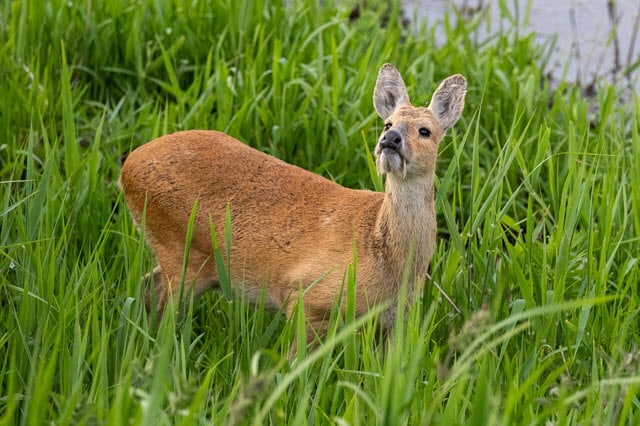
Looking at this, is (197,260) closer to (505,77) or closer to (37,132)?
(37,132)

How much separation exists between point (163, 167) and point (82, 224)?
0.42 metres

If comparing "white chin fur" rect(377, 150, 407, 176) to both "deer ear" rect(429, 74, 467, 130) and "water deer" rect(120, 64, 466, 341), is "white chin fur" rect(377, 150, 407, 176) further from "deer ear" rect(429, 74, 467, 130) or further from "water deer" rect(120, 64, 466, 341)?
"deer ear" rect(429, 74, 467, 130)

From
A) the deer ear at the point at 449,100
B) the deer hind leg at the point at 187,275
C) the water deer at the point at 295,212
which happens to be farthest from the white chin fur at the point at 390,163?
the deer hind leg at the point at 187,275

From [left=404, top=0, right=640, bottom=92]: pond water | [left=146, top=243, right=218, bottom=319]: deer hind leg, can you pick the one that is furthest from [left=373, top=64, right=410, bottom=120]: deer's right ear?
[left=404, top=0, right=640, bottom=92]: pond water

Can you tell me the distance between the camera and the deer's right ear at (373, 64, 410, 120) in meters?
4.48

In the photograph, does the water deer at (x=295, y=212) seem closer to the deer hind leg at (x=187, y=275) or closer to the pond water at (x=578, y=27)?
the deer hind leg at (x=187, y=275)

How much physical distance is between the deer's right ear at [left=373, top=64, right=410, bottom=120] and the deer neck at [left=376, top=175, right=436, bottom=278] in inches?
21.2

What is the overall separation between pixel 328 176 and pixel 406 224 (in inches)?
51.6

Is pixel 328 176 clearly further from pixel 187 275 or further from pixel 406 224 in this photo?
pixel 406 224

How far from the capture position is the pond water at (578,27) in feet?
24.3

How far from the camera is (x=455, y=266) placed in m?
4.28

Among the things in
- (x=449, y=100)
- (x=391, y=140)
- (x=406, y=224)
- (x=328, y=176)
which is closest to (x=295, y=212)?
(x=406, y=224)

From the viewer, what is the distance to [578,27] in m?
8.09

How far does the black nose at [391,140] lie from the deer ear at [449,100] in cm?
57
